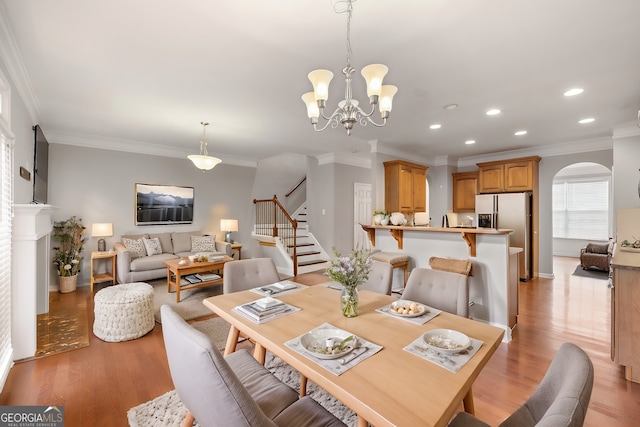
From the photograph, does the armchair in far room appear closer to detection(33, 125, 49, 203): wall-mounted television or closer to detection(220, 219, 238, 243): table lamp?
detection(220, 219, 238, 243): table lamp

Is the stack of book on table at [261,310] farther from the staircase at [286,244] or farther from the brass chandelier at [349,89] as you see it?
the staircase at [286,244]

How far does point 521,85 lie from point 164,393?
13.6ft

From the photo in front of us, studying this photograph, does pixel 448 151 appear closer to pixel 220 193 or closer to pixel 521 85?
pixel 521 85

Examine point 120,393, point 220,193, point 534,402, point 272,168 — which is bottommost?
point 120,393

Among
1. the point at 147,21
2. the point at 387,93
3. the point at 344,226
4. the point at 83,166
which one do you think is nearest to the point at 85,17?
the point at 147,21

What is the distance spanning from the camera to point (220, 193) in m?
6.73

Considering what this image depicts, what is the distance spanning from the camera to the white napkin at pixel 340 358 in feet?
3.64

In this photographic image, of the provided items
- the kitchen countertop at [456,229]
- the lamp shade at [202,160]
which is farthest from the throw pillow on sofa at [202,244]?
the kitchen countertop at [456,229]

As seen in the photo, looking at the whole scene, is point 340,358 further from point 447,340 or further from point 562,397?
point 562,397

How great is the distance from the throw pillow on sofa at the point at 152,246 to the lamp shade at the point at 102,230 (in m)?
0.55

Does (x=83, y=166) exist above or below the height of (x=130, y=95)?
below

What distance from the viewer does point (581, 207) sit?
807 cm

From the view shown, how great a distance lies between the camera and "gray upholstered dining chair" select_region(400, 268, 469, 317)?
6.31ft

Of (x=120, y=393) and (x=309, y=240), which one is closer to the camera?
(x=120, y=393)
